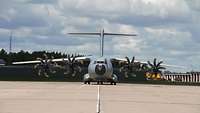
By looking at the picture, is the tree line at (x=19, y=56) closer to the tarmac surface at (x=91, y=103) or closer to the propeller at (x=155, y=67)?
the propeller at (x=155, y=67)

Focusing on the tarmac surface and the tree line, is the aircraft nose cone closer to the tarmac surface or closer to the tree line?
the tarmac surface

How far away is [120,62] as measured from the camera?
78500mm

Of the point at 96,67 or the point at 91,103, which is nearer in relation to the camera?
the point at 91,103

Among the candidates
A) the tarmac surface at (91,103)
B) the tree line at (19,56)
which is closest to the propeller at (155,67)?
the tarmac surface at (91,103)

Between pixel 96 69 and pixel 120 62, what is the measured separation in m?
17.5

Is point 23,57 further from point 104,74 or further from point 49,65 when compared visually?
point 104,74

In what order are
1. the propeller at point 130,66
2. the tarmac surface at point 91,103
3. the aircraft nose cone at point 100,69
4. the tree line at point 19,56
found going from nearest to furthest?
the tarmac surface at point 91,103
the aircraft nose cone at point 100,69
the propeller at point 130,66
the tree line at point 19,56

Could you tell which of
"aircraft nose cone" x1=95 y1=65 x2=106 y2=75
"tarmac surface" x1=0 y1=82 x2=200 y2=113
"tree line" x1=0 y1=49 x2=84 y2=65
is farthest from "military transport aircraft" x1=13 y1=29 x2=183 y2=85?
"tree line" x1=0 y1=49 x2=84 y2=65

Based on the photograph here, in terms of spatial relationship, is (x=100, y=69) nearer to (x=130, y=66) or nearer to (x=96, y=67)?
(x=96, y=67)

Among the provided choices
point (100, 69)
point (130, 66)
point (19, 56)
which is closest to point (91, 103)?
point (100, 69)

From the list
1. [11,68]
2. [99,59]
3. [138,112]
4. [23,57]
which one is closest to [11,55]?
[23,57]

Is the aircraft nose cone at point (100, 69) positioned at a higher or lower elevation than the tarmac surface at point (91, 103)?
higher

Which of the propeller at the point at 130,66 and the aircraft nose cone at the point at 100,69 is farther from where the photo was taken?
the propeller at the point at 130,66

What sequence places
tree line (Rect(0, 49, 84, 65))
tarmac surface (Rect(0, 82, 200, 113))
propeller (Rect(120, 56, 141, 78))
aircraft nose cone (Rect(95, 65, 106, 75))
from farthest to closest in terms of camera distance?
tree line (Rect(0, 49, 84, 65)), propeller (Rect(120, 56, 141, 78)), aircraft nose cone (Rect(95, 65, 106, 75)), tarmac surface (Rect(0, 82, 200, 113))
